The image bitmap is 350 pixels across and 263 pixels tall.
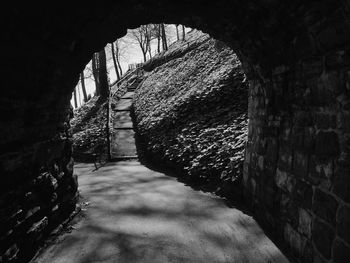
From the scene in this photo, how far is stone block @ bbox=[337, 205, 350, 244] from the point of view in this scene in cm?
297

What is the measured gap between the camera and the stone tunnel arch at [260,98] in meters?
3.11

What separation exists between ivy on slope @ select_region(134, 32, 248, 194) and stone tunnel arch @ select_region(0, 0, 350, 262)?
2.00 meters

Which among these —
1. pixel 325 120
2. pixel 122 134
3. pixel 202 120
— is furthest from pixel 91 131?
pixel 325 120

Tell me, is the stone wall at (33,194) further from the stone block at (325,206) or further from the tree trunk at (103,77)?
the tree trunk at (103,77)

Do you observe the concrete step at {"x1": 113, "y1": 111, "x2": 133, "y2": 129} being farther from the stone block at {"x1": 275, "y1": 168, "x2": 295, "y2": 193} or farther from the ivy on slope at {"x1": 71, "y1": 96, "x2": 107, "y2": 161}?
the stone block at {"x1": 275, "y1": 168, "x2": 295, "y2": 193}

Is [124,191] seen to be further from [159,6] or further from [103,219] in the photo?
[159,6]

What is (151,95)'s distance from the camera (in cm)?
1546

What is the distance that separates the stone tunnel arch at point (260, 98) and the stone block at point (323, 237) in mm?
13

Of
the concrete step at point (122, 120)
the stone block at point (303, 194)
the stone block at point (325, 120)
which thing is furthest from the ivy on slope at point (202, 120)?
the stone block at point (325, 120)

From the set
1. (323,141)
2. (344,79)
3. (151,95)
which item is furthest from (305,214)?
(151,95)

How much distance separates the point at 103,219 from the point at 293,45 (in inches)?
183

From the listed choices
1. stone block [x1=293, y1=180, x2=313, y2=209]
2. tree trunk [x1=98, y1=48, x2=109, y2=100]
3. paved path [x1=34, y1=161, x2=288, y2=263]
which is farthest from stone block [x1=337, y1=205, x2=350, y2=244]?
tree trunk [x1=98, y1=48, x2=109, y2=100]

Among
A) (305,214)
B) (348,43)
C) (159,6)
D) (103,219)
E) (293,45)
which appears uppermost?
(159,6)

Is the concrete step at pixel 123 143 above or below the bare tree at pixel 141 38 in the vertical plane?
below
